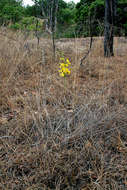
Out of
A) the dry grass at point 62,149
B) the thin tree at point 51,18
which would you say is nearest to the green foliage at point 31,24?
the thin tree at point 51,18

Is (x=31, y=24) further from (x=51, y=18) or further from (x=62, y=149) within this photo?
(x=62, y=149)

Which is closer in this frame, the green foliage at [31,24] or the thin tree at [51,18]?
the thin tree at [51,18]

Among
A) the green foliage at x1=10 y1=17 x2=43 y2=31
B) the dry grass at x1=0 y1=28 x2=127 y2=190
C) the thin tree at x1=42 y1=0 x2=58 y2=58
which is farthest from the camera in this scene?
the green foliage at x1=10 y1=17 x2=43 y2=31

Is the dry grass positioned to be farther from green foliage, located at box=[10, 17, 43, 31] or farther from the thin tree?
green foliage, located at box=[10, 17, 43, 31]

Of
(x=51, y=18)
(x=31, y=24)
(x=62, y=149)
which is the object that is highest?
(x=51, y=18)

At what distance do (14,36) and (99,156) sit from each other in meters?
4.02

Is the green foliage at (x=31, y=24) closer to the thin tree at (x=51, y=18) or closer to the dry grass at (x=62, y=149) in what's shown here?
the thin tree at (x=51, y=18)

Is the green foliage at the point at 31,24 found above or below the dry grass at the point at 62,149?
above

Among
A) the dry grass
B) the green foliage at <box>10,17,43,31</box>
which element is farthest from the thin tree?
the dry grass

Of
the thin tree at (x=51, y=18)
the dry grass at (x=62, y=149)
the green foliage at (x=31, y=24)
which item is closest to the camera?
the dry grass at (x=62, y=149)

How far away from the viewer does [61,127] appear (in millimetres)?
1567

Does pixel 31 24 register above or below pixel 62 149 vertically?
above

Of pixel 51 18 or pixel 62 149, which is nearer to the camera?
pixel 62 149

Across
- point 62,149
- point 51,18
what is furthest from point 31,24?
point 62,149
